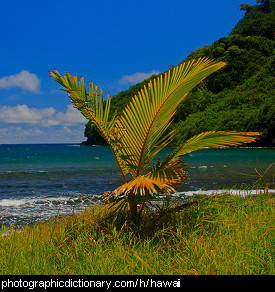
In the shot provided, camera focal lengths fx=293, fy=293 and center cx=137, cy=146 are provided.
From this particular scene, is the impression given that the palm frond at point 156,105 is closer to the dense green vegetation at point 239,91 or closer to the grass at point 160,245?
the grass at point 160,245

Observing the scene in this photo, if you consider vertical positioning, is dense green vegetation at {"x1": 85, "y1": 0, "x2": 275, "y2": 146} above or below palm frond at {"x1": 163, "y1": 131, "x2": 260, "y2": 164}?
above

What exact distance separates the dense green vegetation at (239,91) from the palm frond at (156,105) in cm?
4508

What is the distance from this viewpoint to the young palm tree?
3.59 meters

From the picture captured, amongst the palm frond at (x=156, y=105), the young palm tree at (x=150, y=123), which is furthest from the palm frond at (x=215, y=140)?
the palm frond at (x=156, y=105)

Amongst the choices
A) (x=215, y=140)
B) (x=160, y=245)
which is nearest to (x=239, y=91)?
(x=215, y=140)

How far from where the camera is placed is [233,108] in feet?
191

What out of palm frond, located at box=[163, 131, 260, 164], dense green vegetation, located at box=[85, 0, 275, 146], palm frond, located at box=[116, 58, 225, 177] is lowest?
palm frond, located at box=[163, 131, 260, 164]

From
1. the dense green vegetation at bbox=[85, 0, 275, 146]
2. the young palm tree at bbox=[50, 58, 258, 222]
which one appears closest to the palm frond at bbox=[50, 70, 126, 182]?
the young palm tree at bbox=[50, 58, 258, 222]

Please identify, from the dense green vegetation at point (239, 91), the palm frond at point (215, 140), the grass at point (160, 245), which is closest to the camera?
the grass at point (160, 245)

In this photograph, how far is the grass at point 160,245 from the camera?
2.73 meters

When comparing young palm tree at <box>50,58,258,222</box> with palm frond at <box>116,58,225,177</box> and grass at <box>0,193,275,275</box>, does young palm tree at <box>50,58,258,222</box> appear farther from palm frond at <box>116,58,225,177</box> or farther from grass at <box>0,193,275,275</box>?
grass at <box>0,193,275,275</box>

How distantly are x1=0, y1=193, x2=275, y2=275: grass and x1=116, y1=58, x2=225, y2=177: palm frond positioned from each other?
2.83 ft

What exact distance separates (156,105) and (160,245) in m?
1.66
